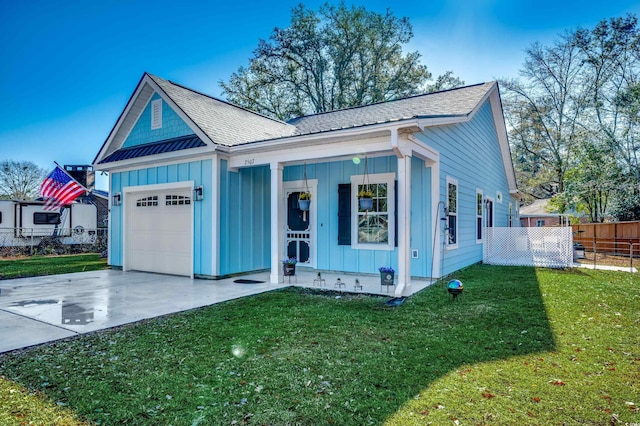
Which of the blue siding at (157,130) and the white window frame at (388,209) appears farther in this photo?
the blue siding at (157,130)

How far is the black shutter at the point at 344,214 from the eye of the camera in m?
8.09

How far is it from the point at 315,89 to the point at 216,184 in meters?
16.5

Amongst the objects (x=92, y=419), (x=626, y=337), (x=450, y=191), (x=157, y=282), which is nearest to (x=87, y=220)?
(x=157, y=282)

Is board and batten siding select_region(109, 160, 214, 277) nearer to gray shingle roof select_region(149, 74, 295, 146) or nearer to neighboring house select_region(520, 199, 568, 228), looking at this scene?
gray shingle roof select_region(149, 74, 295, 146)

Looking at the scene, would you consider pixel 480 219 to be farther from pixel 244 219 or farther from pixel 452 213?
pixel 244 219

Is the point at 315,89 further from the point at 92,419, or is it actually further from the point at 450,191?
the point at 92,419

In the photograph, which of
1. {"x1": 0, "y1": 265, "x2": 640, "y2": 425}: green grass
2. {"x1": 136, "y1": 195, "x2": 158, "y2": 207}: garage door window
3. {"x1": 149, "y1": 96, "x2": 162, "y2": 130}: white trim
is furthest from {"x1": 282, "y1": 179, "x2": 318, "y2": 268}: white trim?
{"x1": 149, "y1": 96, "x2": 162, "y2": 130}: white trim

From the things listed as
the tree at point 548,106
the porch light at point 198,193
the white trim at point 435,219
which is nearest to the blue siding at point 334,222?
the white trim at point 435,219

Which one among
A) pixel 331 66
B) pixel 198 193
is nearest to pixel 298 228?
pixel 198 193

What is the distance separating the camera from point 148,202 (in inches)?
363

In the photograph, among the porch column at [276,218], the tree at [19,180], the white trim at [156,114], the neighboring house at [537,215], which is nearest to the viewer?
the porch column at [276,218]

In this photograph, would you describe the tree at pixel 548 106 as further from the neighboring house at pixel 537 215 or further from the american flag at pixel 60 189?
the american flag at pixel 60 189

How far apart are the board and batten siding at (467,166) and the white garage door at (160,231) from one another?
18.3ft

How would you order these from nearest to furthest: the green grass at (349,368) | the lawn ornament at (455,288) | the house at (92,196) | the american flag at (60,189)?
the green grass at (349,368)
the lawn ornament at (455,288)
the american flag at (60,189)
the house at (92,196)
